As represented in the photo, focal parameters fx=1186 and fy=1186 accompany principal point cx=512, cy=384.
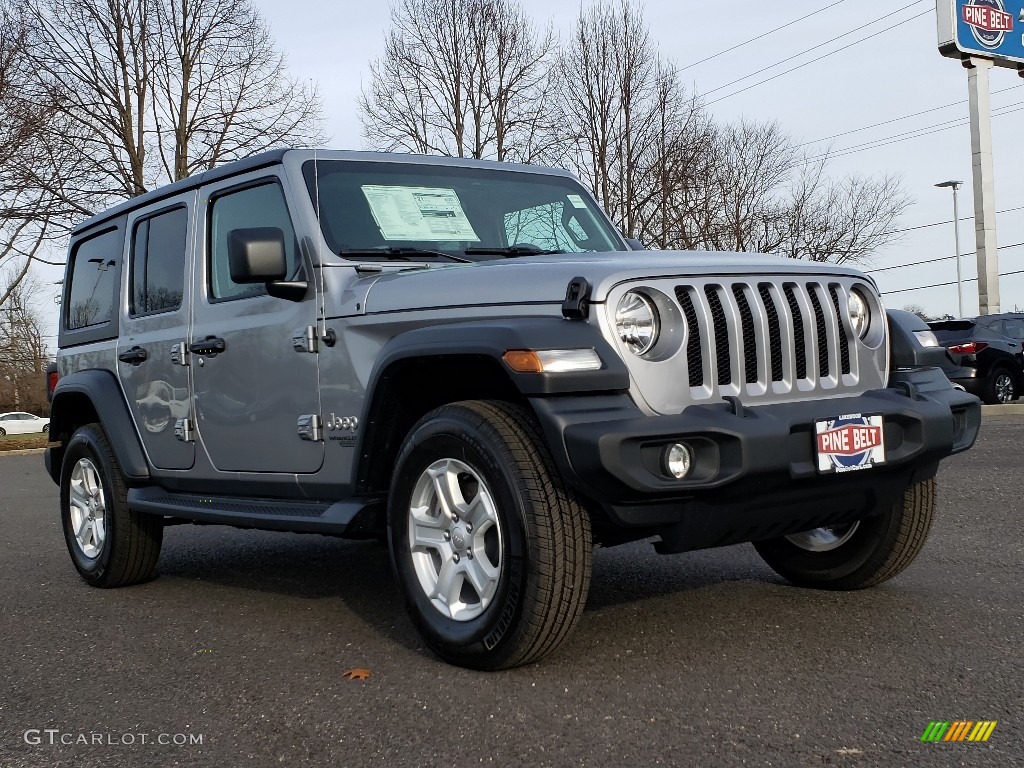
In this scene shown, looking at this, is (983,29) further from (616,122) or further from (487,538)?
(487,538)

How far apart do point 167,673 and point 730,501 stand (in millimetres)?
2080

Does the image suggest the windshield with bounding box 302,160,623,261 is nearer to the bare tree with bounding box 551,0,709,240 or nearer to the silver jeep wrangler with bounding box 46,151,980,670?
the silver jeep wrangler with bounding box 46,151,980,670

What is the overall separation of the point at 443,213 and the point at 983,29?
22871 mm

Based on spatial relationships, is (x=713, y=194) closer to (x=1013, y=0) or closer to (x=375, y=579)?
(x=1013, y=0)

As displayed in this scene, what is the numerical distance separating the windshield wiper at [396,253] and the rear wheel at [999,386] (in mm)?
16660

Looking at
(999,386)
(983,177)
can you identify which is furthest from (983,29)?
(999,386)

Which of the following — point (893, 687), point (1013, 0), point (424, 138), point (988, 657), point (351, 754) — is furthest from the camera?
point (424, 138)

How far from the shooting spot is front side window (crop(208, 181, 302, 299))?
5.05 meters

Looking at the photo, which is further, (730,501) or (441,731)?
(730,501)

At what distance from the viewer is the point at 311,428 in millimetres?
4781

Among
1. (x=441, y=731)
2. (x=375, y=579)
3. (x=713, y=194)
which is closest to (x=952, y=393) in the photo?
(x=441, y=731)

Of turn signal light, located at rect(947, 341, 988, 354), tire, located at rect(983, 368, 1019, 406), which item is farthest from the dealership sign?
tire, located at rect(983, 368, 1019, 406)

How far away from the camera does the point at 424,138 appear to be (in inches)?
1096

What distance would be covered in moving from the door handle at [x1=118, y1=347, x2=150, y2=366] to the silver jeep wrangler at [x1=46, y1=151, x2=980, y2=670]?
2cm
